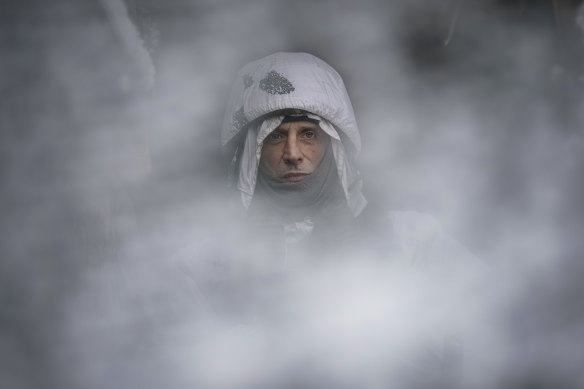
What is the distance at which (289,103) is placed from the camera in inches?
36.6

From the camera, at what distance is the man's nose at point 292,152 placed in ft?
3.06

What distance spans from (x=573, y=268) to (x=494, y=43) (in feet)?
1.39

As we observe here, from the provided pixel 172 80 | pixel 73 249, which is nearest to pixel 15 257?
pixel 73 249

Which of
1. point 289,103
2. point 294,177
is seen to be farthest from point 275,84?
point 294,177

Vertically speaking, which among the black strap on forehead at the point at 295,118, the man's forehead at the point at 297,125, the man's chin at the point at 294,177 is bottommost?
the man's chin at the point at 294,177

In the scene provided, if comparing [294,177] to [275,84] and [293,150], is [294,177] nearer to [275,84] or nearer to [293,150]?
[293,150]

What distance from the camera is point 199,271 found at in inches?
37.8

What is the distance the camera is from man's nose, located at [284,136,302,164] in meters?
0.93

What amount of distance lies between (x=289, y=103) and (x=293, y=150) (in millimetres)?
84

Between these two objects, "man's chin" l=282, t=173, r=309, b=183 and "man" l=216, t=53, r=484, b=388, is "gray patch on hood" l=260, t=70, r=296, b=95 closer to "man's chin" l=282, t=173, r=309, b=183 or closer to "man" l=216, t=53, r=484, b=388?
"man" l=216, t=53, r=484, b=388

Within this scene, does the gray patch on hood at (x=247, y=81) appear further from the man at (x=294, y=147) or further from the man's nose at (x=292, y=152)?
the man's nose at (x=292, y=152)

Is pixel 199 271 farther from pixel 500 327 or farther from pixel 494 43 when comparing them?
pixel 494 43

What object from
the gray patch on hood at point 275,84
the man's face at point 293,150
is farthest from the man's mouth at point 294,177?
the gray patch on hood at point 275,84

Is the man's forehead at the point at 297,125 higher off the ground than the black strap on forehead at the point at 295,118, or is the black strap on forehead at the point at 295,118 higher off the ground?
the black strap on forehead at the point at 295,118
